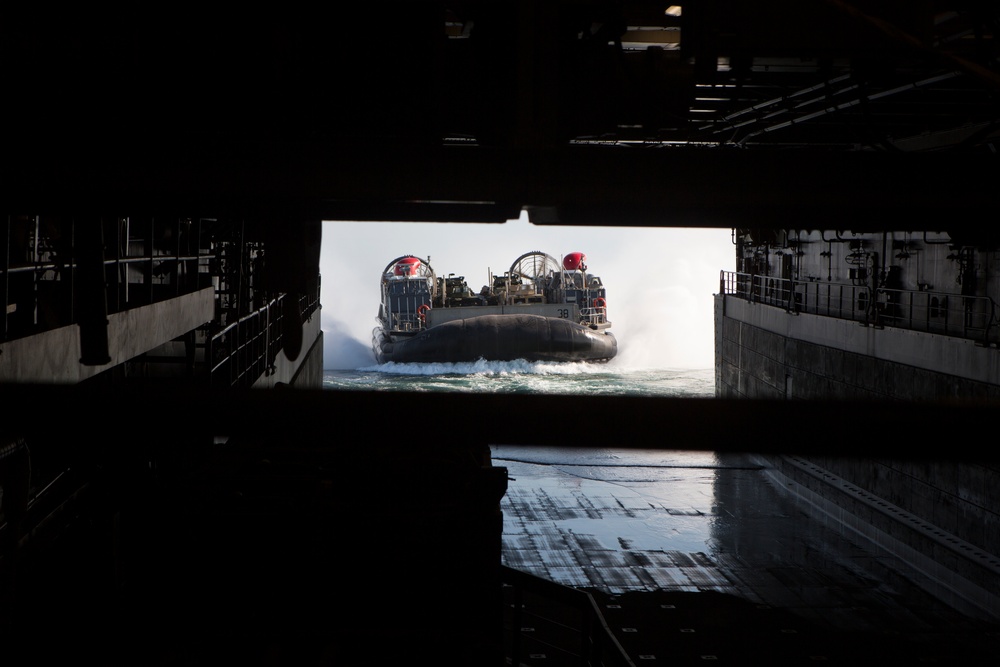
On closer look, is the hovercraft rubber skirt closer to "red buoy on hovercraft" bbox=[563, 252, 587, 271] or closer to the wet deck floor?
"red buoy on hovercraft" bbox=[563, 252, 587, 271]

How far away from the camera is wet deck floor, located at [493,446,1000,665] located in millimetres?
10516

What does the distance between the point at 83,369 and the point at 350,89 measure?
3.12 m

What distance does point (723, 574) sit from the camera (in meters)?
13.5

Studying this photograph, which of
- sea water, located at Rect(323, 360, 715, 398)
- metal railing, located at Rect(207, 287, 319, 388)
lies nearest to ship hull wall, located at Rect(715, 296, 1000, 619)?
metal railing, located at Rect(207, 287, 319, 388)

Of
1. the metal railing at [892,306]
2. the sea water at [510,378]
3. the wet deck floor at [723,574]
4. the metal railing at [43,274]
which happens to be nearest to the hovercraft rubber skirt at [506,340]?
the sea water at [510,378]

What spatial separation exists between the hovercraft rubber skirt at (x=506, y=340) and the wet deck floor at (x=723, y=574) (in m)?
18.7

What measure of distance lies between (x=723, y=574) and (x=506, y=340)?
26.8 meters

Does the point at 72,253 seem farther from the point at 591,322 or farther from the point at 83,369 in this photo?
the point at 591,322

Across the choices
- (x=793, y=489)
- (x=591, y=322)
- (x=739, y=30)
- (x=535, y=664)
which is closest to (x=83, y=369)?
(x=739, y=30)

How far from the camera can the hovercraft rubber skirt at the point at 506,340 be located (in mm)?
39844

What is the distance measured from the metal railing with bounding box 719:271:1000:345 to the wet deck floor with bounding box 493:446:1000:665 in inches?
164

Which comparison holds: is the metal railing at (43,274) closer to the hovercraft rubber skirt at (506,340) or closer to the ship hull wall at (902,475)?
the ship hull wall at (902,475)

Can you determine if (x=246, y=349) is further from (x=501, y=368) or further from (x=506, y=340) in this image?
(x=501, y=368)

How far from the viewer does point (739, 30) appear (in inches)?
144
